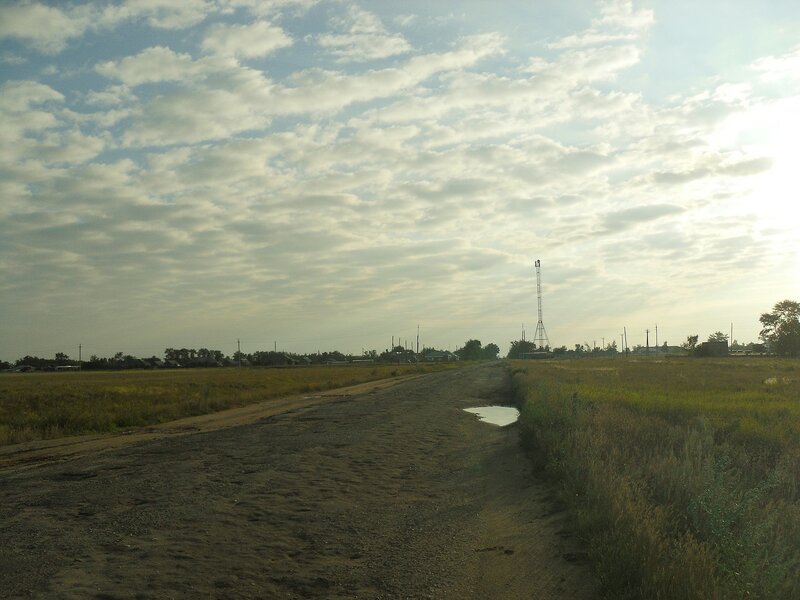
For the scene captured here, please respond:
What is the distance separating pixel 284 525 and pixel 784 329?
144 metres

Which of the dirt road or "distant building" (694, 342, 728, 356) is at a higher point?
"distant building" (694, 342, 728, 356)

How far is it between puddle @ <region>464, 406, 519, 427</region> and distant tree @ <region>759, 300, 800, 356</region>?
389 ft

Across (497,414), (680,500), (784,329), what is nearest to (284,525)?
(680,500)

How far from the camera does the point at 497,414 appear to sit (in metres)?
28.6

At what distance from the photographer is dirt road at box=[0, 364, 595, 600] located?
675cm

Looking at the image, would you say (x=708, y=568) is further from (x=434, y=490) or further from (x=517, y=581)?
(x=434, y=490)

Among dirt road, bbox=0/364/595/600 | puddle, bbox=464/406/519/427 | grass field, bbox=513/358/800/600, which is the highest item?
grass field, bbox=513/358/800/600

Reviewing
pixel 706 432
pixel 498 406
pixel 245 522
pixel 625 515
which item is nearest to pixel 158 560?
pixel 245 522

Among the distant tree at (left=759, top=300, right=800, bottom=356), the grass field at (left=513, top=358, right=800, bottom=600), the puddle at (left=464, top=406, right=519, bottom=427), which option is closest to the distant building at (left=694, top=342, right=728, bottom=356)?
the distant tree at (left=759, top=300, right=800, bottom=356)

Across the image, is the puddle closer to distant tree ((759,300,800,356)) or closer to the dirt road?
the dirt road

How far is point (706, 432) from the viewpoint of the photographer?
45.7 feet

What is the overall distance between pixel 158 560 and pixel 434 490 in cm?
565

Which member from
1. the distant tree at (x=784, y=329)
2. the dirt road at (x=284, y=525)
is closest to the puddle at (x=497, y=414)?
the dirt road at (x=284, y=525)

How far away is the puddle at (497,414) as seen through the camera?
25219mm
